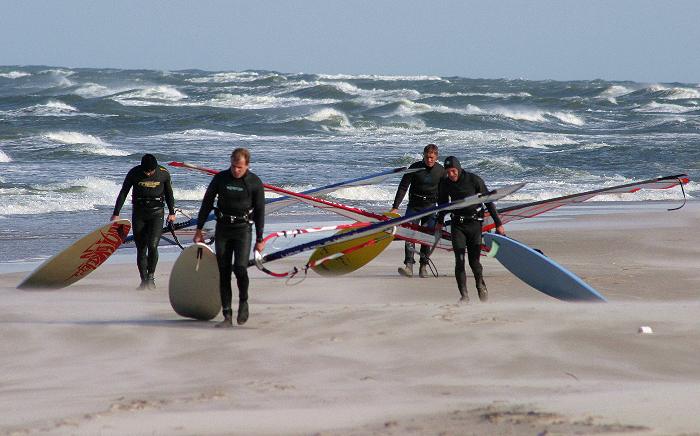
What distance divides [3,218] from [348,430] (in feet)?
39.0

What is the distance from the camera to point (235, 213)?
24.3 feet

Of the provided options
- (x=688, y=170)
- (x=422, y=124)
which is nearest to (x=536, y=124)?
(x=422, y=124)

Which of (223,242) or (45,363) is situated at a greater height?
(223,242)

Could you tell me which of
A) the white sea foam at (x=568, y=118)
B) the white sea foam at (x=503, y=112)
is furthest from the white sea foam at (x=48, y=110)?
the white sea foam at (x=568, y=118)

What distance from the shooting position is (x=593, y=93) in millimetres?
65375

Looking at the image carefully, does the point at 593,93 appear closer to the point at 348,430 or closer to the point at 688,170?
the point at 688,170

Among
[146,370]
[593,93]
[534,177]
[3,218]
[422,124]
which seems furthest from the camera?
[593,93]

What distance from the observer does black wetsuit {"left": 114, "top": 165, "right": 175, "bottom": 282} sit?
9.84 m

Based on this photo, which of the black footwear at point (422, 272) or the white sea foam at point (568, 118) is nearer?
the black footwear at point (422, 272)

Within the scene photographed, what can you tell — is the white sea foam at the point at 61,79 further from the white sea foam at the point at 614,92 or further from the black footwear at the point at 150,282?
the black footwear at the point at 150,282

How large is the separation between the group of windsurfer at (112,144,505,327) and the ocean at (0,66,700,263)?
106 inches

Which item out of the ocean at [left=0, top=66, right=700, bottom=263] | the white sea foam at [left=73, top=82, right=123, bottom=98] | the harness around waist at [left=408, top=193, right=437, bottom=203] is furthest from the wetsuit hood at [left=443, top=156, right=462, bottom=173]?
the white sea foam at [left=73, top=82, right=123, bottom=98]

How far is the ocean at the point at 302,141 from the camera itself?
61.5ft

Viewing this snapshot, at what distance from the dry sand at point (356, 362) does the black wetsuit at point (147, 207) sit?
13.4 inches
